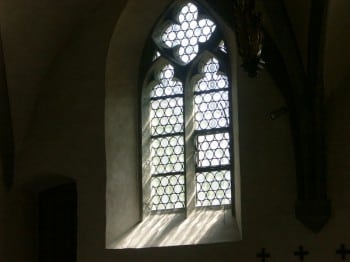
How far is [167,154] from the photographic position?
10.6 metres

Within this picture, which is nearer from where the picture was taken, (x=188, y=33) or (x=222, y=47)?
(x=222, y=47)

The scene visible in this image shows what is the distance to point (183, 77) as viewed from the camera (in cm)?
1067

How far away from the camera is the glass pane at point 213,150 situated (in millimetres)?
10320

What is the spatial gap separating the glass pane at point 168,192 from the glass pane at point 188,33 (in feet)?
3.87
